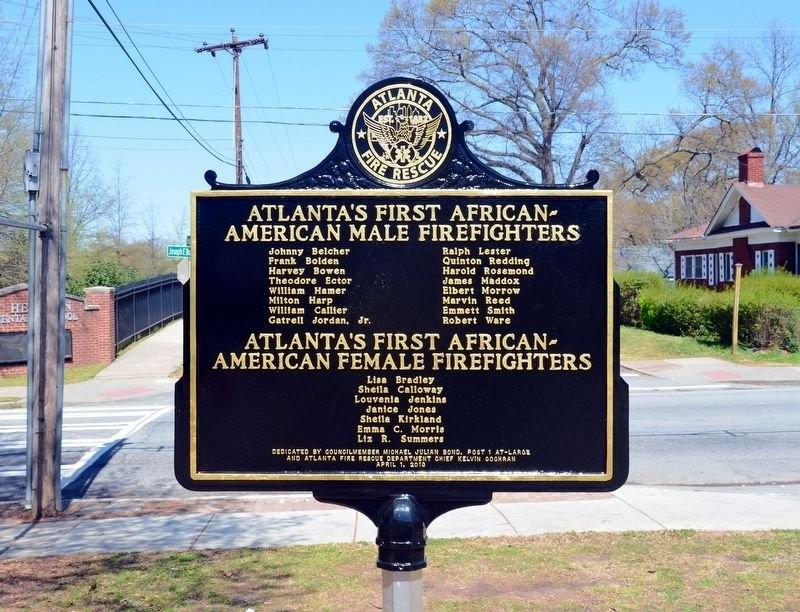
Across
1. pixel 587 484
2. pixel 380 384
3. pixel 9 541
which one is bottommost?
pixel 9 541

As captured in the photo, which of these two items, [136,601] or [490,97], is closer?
[136,601]

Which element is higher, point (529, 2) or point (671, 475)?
point (529, 2)

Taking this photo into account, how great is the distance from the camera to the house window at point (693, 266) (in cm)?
4141

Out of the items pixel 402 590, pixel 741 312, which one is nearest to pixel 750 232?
pixel 741 312

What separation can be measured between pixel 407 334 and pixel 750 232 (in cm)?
3335

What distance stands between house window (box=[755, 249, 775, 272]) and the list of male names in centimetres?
3197

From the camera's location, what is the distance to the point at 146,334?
3020cm

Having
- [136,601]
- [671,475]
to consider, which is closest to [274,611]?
[136,601]

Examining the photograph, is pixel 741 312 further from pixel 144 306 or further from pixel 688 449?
pixel 144 306

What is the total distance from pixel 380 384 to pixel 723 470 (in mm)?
7914

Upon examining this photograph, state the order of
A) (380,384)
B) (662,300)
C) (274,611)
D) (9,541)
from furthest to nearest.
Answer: (662,300), (9,541), (274,611), (380,384)

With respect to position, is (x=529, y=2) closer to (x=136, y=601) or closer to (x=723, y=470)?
(x=723, y=470)

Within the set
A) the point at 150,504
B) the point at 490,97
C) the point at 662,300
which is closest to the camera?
the point at 150,504

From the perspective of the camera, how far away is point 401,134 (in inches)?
165
